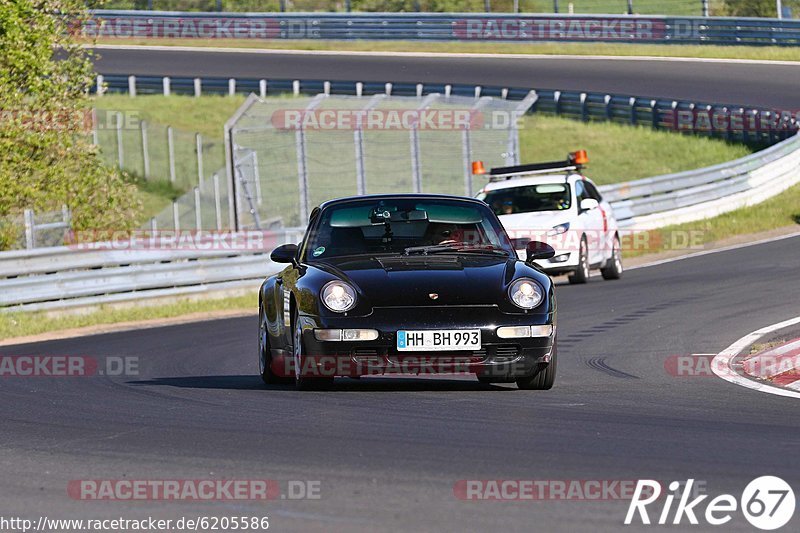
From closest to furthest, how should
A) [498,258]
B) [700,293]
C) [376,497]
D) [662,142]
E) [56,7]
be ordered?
1. [376,497]
2. [498,258]
3. [700,293]
4. [56,7]
5. [662,142]

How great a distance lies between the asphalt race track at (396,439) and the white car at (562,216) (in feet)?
26.1

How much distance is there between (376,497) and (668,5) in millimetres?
49742

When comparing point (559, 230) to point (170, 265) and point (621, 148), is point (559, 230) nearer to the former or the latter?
point (170, 265)

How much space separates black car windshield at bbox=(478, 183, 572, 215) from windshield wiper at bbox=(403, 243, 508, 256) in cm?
1113

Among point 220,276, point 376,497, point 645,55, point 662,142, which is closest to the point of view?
point 376,497

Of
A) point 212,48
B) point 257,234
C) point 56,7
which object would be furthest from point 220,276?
point 212,48

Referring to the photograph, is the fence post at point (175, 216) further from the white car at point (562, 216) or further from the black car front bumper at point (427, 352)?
the black car front bumper at point (427, 352)

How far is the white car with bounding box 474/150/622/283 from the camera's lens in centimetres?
2109

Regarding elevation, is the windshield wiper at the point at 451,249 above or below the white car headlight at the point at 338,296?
above

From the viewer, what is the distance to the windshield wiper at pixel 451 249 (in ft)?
34.3

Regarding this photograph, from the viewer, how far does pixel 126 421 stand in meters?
8.61

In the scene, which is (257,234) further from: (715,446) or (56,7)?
(715,446)

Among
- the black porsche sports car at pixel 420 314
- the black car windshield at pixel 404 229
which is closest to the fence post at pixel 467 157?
the black car windshield at pixel 404 229

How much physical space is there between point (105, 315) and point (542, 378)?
11072mm
